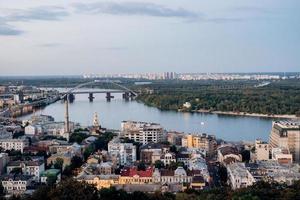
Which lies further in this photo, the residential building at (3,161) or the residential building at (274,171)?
the residential building at (3,161)

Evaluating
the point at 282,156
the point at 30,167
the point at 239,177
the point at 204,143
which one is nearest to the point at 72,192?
the point at 239,177

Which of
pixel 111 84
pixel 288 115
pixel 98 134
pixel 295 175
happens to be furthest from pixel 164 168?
pixel 111 84

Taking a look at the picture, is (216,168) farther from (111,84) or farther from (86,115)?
(111,84)

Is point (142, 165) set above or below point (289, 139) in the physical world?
below

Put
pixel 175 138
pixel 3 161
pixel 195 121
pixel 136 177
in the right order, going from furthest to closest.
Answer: pixel 195 121
pixel 175 138
pixel 3 161
pixel 136 177

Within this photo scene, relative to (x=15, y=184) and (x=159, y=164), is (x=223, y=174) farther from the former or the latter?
(x=15, y=184)

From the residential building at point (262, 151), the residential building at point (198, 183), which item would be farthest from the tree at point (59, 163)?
the residential building at point (262, 151)

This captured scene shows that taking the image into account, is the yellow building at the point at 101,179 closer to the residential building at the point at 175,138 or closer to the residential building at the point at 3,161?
the residential building at the point at 3,161
